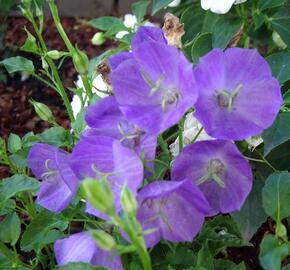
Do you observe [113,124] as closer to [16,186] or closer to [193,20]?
[16,186]

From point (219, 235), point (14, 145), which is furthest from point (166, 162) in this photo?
point (14, 145)

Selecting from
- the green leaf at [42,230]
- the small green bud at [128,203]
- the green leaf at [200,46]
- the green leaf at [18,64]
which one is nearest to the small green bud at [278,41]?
the green leaf at [200,46]

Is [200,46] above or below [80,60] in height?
below

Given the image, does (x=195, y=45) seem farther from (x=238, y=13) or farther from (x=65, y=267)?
(x=65, y=267)

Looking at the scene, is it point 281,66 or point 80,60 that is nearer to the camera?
point 80,60

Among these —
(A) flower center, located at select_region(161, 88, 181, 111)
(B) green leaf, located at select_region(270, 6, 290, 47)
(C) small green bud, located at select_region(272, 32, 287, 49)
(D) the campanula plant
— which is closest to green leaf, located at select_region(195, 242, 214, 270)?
(D) the campanula plant

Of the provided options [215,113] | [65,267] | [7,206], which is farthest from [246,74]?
[7,206]

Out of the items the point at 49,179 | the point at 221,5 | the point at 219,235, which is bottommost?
the point at 219,235
